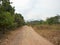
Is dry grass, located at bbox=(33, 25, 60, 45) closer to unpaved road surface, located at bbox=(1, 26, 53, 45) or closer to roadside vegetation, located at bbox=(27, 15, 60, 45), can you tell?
roadside vegetation, located at bbox=(27, 15, 60, 45)

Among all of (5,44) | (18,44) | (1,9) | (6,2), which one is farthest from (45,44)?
(6,2)

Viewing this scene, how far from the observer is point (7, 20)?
83.5 ft

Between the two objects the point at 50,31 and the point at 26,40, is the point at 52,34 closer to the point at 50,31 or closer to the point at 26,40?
the point at 50,31

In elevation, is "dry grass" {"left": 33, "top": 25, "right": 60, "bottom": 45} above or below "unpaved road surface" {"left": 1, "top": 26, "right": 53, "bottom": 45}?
above

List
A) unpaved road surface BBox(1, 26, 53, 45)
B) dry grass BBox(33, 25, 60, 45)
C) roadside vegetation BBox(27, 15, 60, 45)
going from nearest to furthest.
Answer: unpaved road surface BBox(1, 26, 53, 45)
dry grass BBox(33, 25, 60, 45)
roadside vegetation BBox(27, 15, 60, 45)

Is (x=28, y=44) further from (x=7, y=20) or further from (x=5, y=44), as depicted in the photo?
(x=7, y=20)

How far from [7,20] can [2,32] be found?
22.3 ft

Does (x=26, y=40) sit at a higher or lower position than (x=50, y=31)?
lower

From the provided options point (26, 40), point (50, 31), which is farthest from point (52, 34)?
point (26, 40)

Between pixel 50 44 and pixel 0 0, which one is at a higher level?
pixel 0 0

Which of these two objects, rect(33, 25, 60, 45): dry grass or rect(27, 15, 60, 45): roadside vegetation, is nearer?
rect(33, 25, 60, 45): dry grass

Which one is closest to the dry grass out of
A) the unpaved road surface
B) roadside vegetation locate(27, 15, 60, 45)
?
roadside vegetation locate(27, 15, 60, 45)

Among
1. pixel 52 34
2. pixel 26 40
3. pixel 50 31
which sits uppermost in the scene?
pixel 50 31

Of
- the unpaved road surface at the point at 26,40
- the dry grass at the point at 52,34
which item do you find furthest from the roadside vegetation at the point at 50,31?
the unpaved road surface at the point at 26,40
